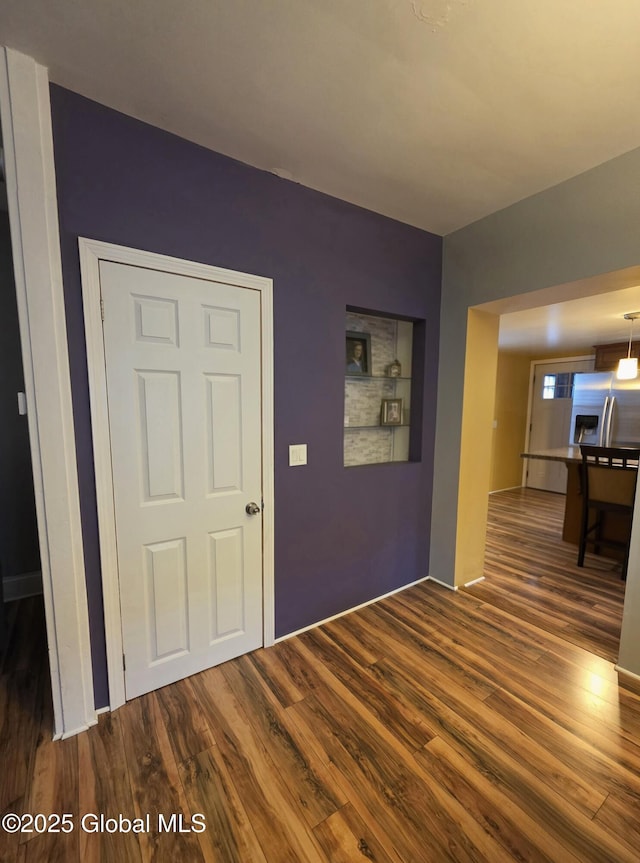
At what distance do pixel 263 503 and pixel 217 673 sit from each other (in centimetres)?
91

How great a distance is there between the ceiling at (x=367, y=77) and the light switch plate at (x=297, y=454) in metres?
1.47

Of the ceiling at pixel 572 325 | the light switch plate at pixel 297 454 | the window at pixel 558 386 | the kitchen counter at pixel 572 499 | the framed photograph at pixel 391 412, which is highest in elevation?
the ceiling at pixel 572 325

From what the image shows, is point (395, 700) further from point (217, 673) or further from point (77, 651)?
point (77, 651)

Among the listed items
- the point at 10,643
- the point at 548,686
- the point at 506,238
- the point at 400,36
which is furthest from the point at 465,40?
the point at 10,643

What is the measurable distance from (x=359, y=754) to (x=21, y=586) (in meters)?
2.65

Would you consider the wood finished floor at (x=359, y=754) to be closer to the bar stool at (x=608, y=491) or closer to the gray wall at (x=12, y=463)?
the gray wall at (x=12, y=463)

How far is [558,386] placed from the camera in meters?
5.98

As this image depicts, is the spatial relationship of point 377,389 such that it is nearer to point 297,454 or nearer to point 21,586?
point 297,454

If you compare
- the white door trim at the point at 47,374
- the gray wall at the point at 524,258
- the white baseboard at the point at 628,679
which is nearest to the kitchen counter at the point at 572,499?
the gray wall at the point at 524,258

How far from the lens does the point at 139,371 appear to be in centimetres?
156

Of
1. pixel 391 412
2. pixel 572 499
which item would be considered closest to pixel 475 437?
pixel 391 412

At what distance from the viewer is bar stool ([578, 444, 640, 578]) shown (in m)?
2.88

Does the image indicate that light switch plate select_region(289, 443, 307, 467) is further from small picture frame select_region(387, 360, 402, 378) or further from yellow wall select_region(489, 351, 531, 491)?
yellow wall select_region(489, 351, 531, 491)

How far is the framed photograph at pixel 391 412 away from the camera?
2635mm
